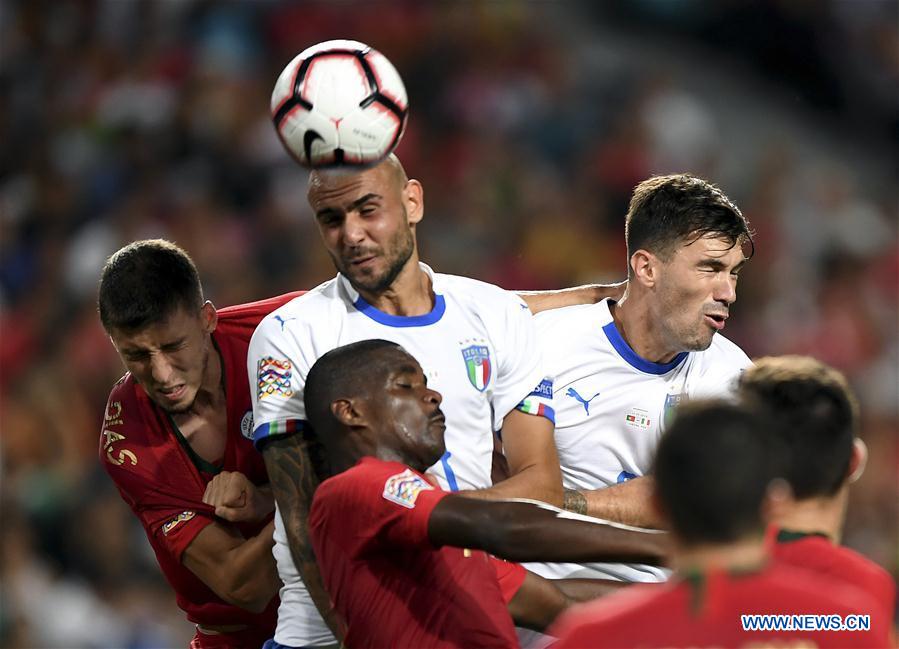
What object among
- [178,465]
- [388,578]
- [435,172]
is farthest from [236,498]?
[435,172]

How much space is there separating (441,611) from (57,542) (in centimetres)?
689

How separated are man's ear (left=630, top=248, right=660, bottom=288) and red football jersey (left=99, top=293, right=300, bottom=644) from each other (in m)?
1.36

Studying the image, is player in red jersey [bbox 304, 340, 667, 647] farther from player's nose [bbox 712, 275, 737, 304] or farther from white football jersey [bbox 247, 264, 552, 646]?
player's nose [bbox 712, 275, 737, 304]

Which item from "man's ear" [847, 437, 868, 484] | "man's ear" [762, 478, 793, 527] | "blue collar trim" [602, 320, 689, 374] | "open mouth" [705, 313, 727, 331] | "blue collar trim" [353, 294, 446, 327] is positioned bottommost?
"man's ear" [762, 478, 793, 527]

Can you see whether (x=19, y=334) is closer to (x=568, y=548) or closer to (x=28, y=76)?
(x=28, y=76)

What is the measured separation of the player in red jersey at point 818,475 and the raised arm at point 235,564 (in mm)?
2085

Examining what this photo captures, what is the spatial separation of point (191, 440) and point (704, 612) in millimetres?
2950

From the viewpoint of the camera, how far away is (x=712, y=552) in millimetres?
2762

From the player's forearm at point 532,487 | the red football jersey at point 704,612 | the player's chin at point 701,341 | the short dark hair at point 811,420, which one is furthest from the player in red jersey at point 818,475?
the player's chin at point 701,341

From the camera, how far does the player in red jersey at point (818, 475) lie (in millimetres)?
3328

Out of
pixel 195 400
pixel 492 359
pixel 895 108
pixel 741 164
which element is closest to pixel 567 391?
pixel 492 359

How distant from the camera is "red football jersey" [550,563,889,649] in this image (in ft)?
8.99

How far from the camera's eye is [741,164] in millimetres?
12008

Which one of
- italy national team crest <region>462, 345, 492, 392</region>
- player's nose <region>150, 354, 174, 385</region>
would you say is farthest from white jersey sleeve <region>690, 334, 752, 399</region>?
player's nose <region>150, 354, 174, 385</region>
